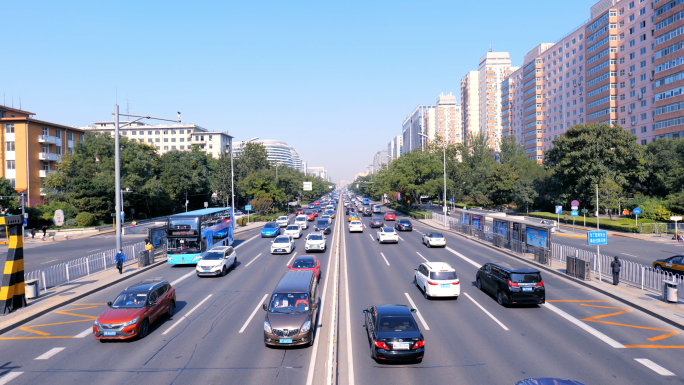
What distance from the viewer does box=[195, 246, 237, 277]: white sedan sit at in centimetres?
2302

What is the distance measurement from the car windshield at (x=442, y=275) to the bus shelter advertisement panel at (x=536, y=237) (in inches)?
435

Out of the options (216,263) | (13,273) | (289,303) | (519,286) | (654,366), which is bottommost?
(654,366)

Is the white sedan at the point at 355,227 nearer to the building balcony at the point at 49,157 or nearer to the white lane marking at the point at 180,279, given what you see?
the white lane marking at the point at 180,279

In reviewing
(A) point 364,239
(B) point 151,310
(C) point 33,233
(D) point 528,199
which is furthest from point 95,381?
(D) point 528,199

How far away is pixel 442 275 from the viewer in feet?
57.0

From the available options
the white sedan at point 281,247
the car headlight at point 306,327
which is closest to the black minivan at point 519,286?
the car headlight at point 306,327

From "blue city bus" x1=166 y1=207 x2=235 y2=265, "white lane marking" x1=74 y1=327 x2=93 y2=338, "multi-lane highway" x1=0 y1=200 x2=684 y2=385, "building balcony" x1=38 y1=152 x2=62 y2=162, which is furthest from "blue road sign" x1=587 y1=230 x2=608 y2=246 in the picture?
"building balcony" x1=38 y1=152 x2=62 y2=162

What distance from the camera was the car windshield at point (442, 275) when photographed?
1728cm

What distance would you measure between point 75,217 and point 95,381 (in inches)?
2285

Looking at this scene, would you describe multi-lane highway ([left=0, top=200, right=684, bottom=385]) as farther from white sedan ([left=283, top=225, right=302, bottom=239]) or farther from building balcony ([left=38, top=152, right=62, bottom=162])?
building balcony ([left=38, top=152, right=62, bottom=162])

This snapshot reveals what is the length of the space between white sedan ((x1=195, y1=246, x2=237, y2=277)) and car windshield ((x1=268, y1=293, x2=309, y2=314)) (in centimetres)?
1104

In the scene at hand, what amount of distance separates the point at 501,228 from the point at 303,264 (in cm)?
1986

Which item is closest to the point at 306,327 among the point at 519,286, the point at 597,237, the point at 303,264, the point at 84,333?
the point at 84,333

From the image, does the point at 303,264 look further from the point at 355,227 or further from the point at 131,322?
the point at 355,227
